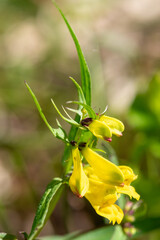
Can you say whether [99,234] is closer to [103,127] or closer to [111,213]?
[111,213]

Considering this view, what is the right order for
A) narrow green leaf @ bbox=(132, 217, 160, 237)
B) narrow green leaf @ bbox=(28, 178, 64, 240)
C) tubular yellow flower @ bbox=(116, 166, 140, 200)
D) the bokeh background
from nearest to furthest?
narrow green leaf @ bbox=(28, 178, 64, 240) → tubular yellow flower @ bbox=(116, 166, 140, 200) → narrow green leaf @ bbox=(132, 217, 160, 237) → the bokeh background

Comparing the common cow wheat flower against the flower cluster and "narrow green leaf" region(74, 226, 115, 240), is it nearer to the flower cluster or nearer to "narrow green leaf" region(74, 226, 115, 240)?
the flower cluster

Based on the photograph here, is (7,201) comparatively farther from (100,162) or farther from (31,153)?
(100,162)

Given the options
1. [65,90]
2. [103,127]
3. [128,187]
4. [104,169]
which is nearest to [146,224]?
[128,187]

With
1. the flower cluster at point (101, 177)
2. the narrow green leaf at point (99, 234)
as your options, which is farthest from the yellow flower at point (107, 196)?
the narrow green leaf at point (99, 234)

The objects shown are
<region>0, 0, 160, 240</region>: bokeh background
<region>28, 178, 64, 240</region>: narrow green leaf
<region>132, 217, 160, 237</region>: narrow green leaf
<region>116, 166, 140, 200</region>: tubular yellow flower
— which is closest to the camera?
<region>28, 178, 64, 240</region>: narrow green leaf

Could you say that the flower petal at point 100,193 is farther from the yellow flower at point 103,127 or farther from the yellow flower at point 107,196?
the yellow flower at point 103,127

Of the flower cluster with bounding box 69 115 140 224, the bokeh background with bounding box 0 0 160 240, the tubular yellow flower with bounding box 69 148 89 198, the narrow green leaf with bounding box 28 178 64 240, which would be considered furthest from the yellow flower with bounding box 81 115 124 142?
the bokeh background with bounding box 0 0 160 240

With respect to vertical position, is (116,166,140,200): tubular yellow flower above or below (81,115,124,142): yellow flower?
below
